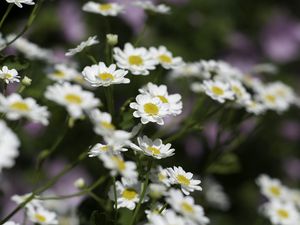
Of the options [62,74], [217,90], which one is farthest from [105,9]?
[217,90]

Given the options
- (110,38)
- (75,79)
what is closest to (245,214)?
(75,79)

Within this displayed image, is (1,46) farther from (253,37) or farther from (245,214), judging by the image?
(253,37)

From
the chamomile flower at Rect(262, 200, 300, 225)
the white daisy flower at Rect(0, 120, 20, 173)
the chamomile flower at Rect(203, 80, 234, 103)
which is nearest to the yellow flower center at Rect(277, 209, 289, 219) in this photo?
the chamomile flower at Rect(262, 200, 300, 225)

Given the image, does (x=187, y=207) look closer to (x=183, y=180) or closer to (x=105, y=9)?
(x=183, y=180)

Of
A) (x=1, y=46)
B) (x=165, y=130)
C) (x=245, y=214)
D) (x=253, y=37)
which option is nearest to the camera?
(x=1, y=46)

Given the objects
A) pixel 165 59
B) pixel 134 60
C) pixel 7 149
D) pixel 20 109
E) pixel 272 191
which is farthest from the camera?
pixel 272 191

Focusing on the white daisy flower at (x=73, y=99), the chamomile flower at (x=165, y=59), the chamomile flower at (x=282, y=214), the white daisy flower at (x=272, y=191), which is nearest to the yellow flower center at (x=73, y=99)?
the white daisy flower at (x=73, y=99)
